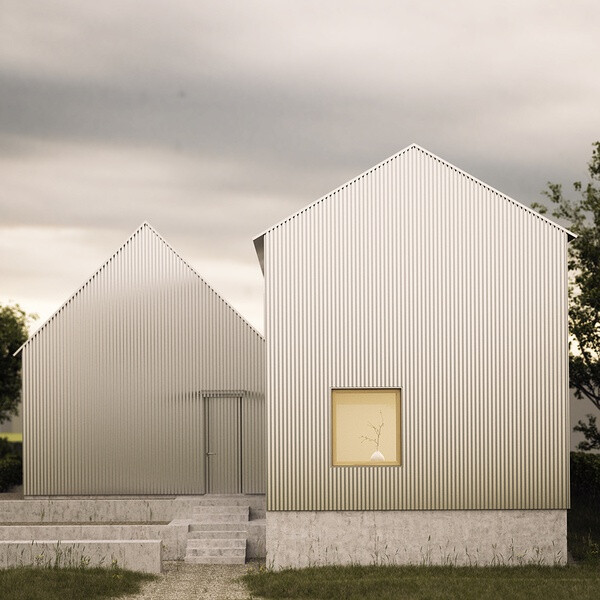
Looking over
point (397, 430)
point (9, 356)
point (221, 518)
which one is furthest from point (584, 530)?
point (9, 356)

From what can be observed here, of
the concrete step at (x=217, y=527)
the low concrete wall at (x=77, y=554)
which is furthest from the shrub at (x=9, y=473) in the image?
the low concrete wall at (x=77, y=554)

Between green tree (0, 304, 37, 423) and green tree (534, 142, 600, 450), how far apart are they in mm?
25165

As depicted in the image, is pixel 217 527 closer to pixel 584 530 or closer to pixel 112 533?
pixel 112 533

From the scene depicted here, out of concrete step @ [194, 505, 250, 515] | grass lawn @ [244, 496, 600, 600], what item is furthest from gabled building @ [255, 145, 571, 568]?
concrete step @ [194, 505, 250, 515]

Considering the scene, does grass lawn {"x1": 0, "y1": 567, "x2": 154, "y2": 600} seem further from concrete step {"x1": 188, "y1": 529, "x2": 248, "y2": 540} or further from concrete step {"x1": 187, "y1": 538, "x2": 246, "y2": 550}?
concrete step {"x1": 188, "y1": 529, "x2": 248, "y2": 540}

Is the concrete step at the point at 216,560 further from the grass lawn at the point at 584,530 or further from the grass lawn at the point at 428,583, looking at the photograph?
the grass lawn at the point at 584,530

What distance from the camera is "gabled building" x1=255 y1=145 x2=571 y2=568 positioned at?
18.6 m

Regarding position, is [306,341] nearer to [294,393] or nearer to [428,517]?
[294,393]

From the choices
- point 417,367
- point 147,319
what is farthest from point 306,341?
point 147,319

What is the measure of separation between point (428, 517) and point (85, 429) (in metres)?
10.6

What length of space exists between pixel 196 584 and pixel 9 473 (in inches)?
545

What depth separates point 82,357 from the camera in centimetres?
2562

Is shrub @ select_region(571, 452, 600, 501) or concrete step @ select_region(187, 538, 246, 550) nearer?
concrete step @ select_region(187, 538, 246, 550)

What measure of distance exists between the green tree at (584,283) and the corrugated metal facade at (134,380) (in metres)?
8.13
